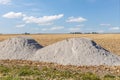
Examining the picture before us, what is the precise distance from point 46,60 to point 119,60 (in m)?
4.84

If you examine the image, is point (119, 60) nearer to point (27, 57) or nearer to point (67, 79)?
point (27, 57)

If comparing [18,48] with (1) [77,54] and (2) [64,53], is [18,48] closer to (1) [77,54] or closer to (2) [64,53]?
(2) [64,53]

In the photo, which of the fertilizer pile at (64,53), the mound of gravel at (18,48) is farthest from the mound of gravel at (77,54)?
the mound of gravel at (18,48)

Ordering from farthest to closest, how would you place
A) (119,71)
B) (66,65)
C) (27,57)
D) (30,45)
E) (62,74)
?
1. (30,45)
2. (27,57)
3. (66,65)
4. (119,71)
5. (62,74)

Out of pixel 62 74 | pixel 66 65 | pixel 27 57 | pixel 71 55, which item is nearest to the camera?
pixel 62 74

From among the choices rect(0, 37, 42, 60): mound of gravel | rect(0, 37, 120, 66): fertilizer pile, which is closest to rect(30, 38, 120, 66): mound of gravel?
rect(0, 37, 120, 66): fertilizer pile

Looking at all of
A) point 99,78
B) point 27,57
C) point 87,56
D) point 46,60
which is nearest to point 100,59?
point 87,56

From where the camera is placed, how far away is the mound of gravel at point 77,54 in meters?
20.0

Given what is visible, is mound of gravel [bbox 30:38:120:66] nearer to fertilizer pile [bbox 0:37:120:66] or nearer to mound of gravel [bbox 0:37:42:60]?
fertilizer pile [bbox 0:37:120:66]

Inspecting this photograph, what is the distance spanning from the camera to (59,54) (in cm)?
2156

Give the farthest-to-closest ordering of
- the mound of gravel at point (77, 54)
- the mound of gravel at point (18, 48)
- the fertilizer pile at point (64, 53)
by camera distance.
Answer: the mound of gravel at point (18, 48) < the fertilizer pile at point (64, 53) < the mound of gravel at point (77, 54)

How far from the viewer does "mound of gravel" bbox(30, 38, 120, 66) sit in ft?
65.6

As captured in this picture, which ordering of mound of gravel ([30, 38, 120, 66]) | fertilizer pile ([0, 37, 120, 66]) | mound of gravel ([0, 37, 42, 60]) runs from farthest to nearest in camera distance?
1. mound of gravel ([0, 37, 42, 60])
2. fertilizer pile ([0, 37, 120, 66])
3. mound of gravel ([30, 38, 120, 66])

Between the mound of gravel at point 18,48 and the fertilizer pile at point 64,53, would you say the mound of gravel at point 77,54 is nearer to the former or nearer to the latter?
the fertilizer pile at point 64,53
